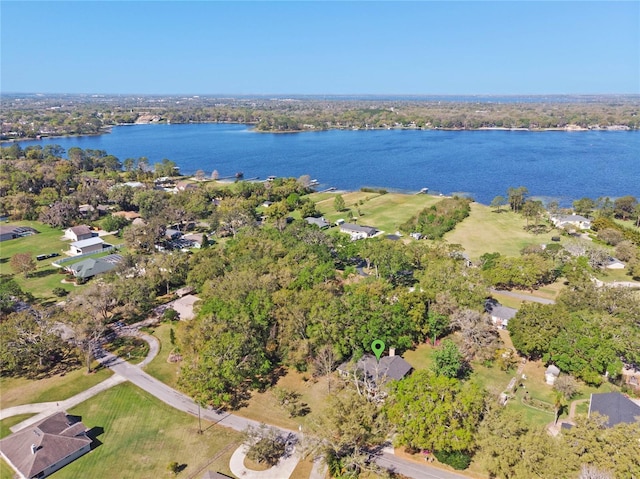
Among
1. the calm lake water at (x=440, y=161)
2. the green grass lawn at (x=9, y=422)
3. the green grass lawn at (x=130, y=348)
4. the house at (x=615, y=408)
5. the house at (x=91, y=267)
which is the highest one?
the calm lake water at (x=440, y=161)

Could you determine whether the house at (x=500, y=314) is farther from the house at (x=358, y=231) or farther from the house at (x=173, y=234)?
the house at (x=173, y=234)

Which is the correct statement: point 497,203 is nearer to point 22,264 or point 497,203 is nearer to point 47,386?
point 47,386

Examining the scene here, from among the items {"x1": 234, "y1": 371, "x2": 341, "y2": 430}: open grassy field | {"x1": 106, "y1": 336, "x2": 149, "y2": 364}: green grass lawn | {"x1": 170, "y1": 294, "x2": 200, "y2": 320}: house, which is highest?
{"x1": 170, "y1": 294, "x2": 200, "y2": 320}: house

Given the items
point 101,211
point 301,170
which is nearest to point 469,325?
point 101,211

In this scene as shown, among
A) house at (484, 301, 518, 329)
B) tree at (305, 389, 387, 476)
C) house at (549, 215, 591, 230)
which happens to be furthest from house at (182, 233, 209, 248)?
house at (549, 215, 591, 230)

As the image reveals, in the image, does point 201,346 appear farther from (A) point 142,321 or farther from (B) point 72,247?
(B) point 72,247

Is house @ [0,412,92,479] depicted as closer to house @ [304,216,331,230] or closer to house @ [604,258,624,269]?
house @ [304,216,331,230]

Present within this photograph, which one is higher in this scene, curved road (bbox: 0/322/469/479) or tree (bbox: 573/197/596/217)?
tree (bbox: 573/197/596/217)

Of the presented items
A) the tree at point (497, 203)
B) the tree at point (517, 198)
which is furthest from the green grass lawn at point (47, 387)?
the tree at point (517, 198)
